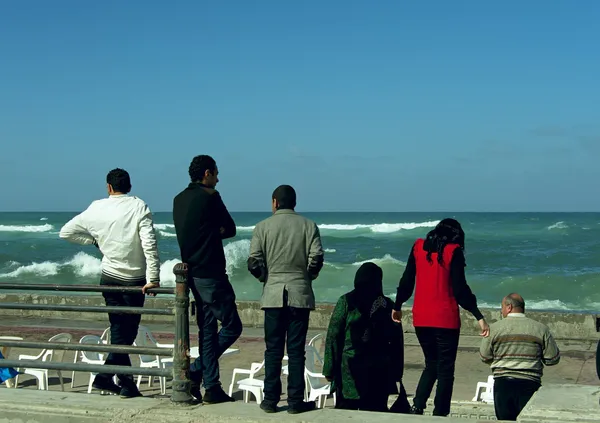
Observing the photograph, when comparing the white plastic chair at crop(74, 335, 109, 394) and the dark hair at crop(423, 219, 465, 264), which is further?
the white plastic chair at crop(74, 335, 109, 394)

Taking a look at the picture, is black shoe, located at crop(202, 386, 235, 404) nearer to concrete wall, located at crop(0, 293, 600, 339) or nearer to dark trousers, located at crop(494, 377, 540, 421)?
dark trousers, located at crop(494, 377, 540, 421)

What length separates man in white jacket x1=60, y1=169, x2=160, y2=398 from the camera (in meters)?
→ 6.46

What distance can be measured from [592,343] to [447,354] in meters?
7.18

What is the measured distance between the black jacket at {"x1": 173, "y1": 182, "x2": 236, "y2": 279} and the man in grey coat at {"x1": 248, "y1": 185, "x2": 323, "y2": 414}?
10.7 inches

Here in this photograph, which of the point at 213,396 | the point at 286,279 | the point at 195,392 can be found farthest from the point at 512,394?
the point at 195,392

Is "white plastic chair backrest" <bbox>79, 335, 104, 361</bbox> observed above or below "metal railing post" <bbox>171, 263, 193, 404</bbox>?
below

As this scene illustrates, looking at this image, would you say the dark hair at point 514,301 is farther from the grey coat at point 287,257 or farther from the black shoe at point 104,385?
the black shoe at point 104,385

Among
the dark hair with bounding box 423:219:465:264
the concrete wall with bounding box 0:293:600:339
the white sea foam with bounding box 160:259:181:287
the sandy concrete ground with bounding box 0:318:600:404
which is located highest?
the dark hair with bounding box 423:219:465:264

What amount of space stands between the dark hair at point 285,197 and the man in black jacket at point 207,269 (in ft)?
1.30

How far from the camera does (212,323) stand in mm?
6215

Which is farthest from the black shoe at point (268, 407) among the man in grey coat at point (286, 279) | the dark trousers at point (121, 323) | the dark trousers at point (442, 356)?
the dark trousers at point (442, 356)

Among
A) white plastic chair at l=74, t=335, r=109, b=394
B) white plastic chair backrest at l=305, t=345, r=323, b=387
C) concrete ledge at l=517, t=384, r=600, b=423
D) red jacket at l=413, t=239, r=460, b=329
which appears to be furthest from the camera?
white plastic chair at l=74, t=335, r=109, b=394

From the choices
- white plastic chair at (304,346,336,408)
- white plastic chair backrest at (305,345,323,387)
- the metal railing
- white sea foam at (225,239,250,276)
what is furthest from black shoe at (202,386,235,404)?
white sea foam at (225,239,250,276)

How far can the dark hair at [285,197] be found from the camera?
6.26m
